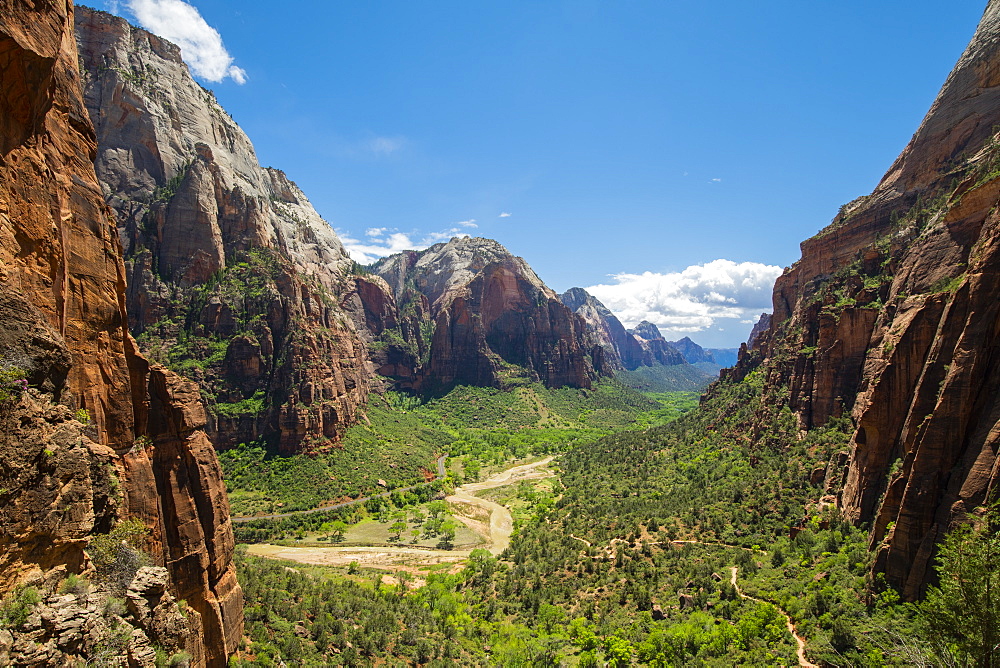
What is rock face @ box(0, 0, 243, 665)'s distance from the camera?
29.8ft

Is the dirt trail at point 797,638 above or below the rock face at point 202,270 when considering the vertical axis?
below

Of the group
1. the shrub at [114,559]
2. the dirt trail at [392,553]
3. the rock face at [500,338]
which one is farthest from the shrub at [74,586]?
the rock face at [500,338]

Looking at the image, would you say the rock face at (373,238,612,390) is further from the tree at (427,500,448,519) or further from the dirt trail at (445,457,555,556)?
the tree at (427,500,448,519)

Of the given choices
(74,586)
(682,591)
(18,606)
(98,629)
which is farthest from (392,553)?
(18,606)

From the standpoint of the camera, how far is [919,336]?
91.8 ft

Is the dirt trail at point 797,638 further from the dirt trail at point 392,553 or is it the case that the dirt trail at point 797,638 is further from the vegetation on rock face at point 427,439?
the vegetation on rock face at point 427,439

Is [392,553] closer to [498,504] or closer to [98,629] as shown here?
[498,504]

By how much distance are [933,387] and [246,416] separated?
8893cm

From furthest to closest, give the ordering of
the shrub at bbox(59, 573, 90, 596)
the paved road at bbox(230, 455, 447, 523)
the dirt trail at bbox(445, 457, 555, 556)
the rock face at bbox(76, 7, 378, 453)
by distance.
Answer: the rock face at bbox(76, 7, 378, 453), the paved road at bbox(230, 455, 447, 523), the dirt trail at bbox(445, 457, 555, 556), the shrub at bbox(59, 573, 90, 596)

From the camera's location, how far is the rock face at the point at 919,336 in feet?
72.5

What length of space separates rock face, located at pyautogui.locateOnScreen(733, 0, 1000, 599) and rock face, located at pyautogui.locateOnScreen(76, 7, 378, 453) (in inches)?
3052

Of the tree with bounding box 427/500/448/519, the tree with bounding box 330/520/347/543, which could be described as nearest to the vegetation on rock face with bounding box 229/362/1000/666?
the tree with bounding box 330/520/347/543

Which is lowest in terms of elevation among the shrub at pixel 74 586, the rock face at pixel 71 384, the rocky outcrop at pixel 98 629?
the rocky outcrop at pixel 98 629

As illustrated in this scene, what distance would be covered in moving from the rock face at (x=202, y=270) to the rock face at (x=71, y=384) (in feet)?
203
